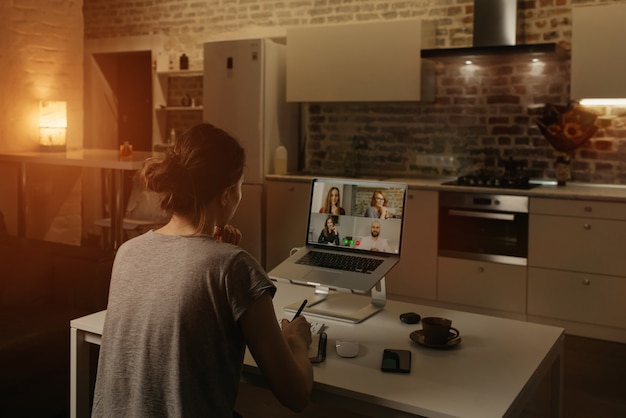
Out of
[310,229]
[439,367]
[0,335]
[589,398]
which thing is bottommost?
[589,398]

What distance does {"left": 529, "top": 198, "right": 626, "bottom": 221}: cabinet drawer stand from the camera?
4.39 meters

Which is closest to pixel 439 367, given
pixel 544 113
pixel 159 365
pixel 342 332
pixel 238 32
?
pixel 342 332

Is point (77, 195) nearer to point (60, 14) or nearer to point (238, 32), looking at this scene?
point (60, 14)

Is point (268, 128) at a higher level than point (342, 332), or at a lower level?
higher

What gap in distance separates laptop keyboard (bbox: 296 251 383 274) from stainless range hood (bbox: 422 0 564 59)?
281cm

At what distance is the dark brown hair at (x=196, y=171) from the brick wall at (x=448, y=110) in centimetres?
395

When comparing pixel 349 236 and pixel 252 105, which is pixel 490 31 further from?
pixel 349 236

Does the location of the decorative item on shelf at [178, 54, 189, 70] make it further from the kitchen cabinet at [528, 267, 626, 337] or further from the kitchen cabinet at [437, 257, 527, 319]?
the kitchen cabinet at [528, 267, 626, 337]

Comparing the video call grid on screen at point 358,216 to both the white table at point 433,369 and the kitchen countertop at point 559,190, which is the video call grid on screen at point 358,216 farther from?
the kitchen countertop at point 559,190

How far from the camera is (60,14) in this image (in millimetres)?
6336

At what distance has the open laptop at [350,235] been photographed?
2.47 meters

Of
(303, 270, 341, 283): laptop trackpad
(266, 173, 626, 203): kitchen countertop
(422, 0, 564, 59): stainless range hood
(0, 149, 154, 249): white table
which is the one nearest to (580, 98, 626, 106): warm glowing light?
(422, 0, 564, 59): stainless range hood

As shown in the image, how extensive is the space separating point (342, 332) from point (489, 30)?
339 cm

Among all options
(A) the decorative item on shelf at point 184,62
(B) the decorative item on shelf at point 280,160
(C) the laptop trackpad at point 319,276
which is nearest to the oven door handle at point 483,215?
(B) the decorative item on shelf at point 280,160
